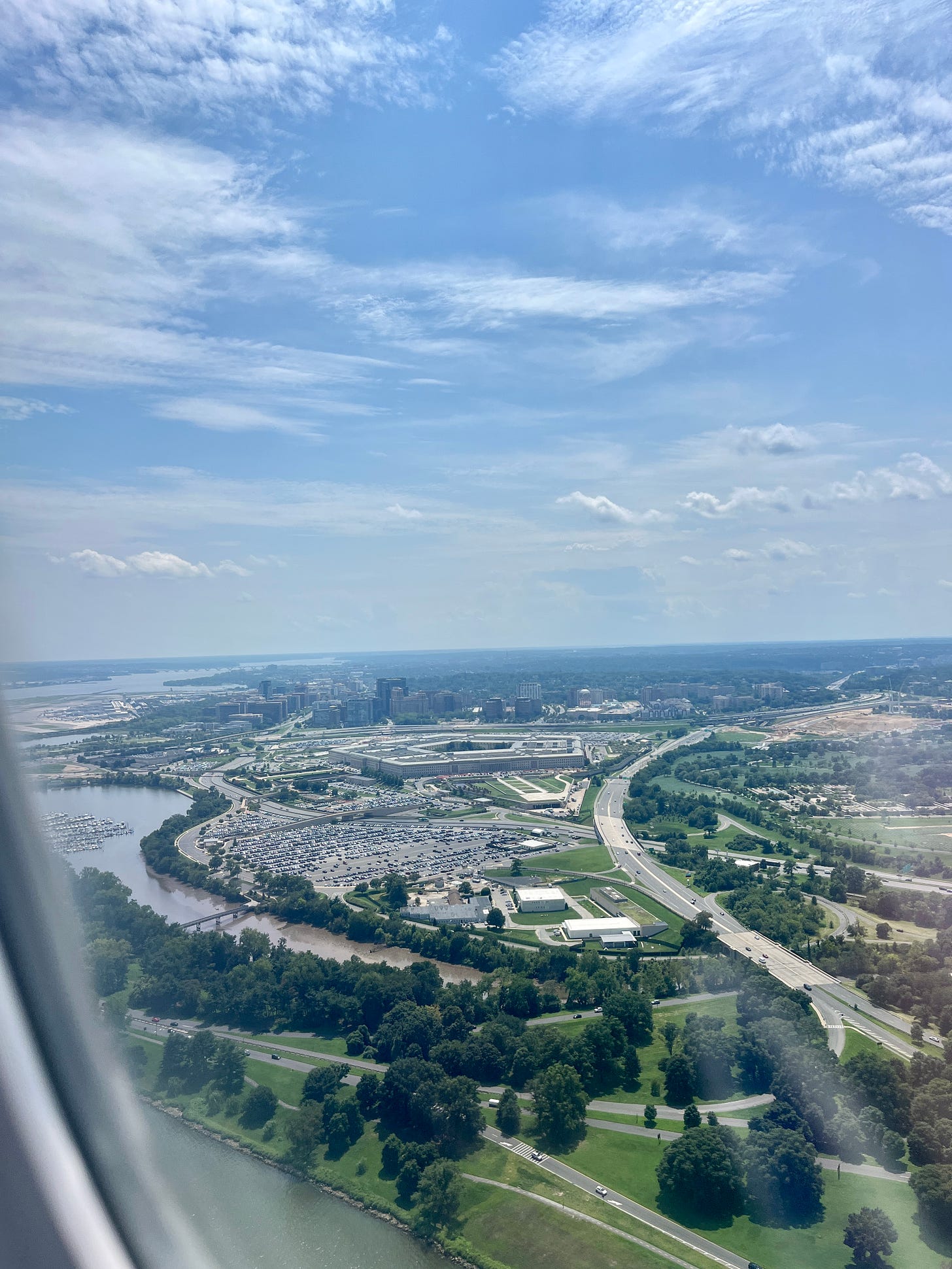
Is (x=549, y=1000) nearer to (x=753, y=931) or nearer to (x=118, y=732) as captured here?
(x=753, y=931)

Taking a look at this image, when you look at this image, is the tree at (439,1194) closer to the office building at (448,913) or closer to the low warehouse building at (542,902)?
the office building at (448,913)

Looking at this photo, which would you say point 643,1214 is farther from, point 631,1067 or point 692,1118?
point 631,1067

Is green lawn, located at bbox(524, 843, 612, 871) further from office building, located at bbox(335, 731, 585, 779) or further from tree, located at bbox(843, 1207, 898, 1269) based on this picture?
tree, located at bbox(843, 1207, 898, 1269)

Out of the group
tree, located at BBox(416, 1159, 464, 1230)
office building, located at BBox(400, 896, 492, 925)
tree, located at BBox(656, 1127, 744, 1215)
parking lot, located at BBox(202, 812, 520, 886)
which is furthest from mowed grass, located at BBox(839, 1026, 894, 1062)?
parking lot, located at BBox(202, 812, 520, 886)

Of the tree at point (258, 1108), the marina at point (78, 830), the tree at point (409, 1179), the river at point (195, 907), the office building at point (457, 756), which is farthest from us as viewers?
the office building at point (457, 756)

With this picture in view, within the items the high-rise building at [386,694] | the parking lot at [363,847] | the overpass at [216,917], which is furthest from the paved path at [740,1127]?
the high-rise building at [386,694]

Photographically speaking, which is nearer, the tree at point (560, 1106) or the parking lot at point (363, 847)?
the tree at point (560, 1106)
